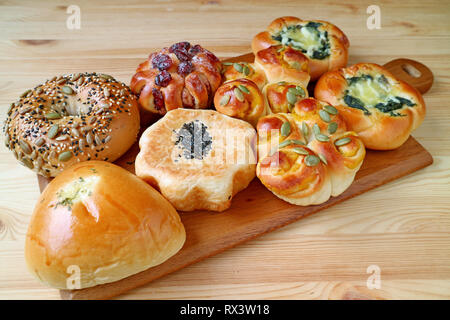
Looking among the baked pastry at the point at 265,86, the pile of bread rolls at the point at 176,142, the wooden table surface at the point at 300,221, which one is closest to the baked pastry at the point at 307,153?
the pile of bread rolls at the point at 176,142

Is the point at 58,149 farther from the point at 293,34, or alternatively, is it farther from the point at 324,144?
the point at 293,34

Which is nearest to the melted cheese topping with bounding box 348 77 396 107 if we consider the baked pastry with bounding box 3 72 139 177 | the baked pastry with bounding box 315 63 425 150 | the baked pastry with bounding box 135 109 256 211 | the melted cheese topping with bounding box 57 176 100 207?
the baked pastry with bounding box 315 63 425 150

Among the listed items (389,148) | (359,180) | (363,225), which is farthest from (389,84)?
(363,225)

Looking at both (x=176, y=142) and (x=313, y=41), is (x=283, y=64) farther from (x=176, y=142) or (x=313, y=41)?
(x=176, y=142)

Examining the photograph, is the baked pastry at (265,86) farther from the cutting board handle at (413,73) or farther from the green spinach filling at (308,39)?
the cutting board handle at (413,73)

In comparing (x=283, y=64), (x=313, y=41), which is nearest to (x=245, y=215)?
(x=283, y=64)

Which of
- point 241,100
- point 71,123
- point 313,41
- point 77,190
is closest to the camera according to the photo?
point 77,190
